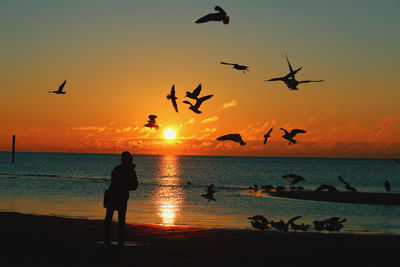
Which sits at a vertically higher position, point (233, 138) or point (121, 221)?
point (233, 138)

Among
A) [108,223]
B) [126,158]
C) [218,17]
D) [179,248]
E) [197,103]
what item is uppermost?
[218,17]

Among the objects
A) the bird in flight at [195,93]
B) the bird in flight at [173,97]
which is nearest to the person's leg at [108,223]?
the bird in flight at [173,97]

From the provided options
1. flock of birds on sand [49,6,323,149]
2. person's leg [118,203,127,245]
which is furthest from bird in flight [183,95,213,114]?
person's leg [118,203,127,245]

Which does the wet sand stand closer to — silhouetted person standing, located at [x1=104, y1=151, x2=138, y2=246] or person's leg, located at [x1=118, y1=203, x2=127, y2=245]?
person's leg, located at [x1=118, y1=203, x2=127, y2=245]

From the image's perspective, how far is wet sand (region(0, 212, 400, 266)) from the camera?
1162 cm

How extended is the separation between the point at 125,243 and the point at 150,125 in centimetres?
327

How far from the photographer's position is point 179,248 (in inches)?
534

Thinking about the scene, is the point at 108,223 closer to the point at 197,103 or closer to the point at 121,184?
the point at 121,184

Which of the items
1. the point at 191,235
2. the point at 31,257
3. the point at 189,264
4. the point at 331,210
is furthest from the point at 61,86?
the point at 331,210

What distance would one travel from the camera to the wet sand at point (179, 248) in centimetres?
1162

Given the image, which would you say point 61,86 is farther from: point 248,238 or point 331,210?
point 331,210

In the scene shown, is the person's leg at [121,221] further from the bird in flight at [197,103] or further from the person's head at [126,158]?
the bird in flight at [197,103]

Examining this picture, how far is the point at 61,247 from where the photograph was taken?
13258 millimetres

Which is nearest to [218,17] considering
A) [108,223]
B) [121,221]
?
[121,221]
